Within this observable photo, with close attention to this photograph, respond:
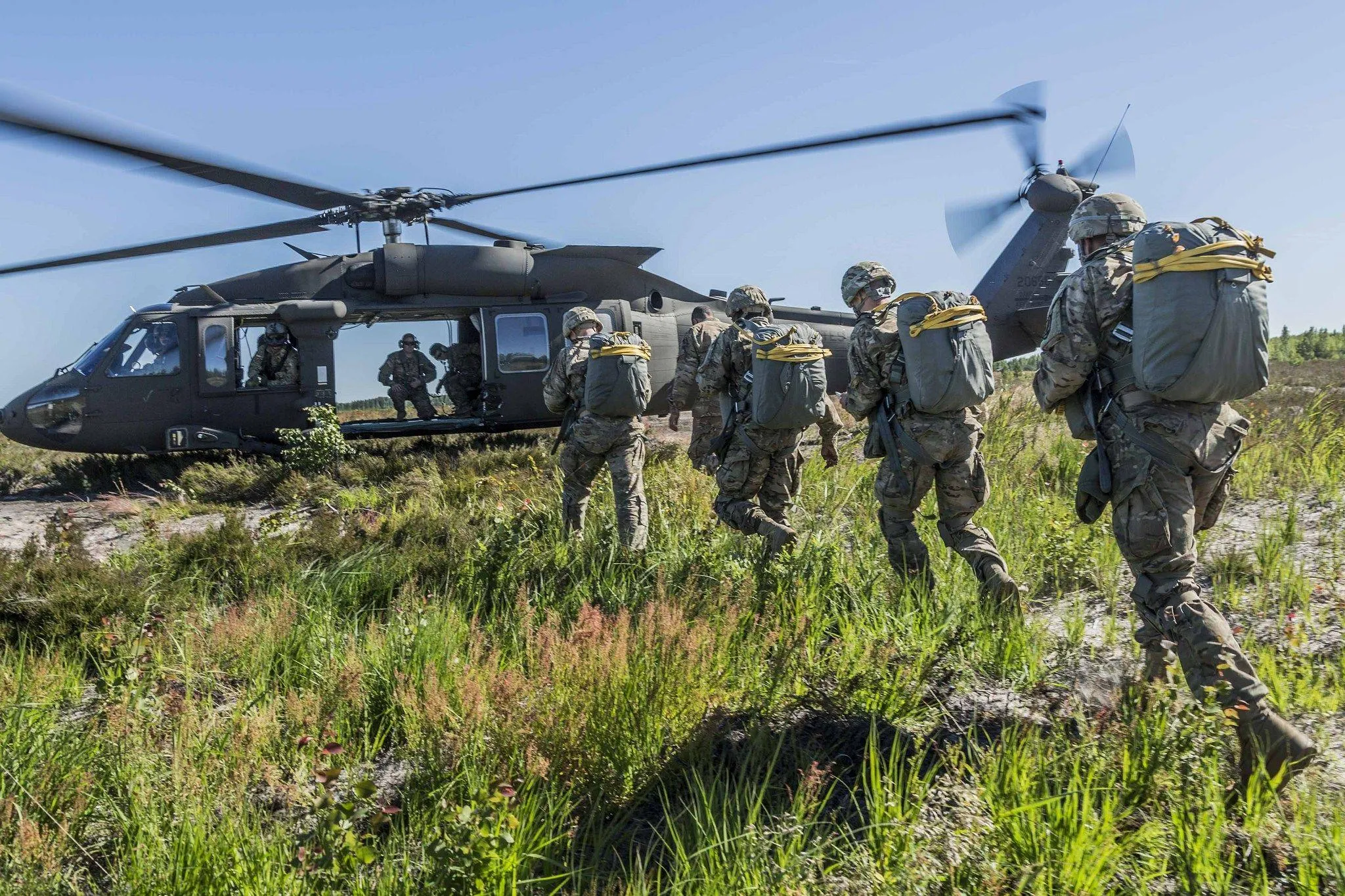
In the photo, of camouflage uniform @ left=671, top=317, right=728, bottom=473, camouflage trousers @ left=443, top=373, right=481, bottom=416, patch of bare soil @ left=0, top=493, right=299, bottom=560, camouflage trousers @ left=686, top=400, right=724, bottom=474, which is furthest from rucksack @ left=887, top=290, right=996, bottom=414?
camouflage trousers @ left=443, top=373, right=481, bottom=416

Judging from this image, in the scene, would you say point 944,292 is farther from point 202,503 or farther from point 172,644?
point 202,503

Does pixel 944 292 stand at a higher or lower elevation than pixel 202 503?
higher

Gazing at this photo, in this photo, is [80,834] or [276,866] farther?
[80,834]

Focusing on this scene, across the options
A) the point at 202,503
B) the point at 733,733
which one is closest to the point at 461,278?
the point at 202,503

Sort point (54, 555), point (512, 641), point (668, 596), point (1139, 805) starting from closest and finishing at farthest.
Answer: point (1139, 805) < point (512, 641) < point (668, 596) < point (54, 555)

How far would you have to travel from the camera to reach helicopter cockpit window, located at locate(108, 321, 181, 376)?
979 cm

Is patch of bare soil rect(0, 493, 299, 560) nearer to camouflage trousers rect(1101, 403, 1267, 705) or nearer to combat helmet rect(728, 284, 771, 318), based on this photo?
combat helmet rect(728, 284, 771, 318)

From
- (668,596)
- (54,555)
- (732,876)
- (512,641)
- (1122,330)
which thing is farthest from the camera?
→ (54,555)

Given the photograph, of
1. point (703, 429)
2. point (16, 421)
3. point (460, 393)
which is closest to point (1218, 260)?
point (703, 429)

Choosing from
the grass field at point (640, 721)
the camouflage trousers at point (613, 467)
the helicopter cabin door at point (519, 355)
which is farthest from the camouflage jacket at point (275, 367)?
the camouflage trousers at point (613, 467)

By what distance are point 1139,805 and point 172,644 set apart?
13.4 ft

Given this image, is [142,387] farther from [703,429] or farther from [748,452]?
[748,452]

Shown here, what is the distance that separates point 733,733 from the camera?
11.4ft

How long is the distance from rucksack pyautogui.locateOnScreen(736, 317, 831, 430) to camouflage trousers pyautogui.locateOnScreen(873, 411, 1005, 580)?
29.3 inches
